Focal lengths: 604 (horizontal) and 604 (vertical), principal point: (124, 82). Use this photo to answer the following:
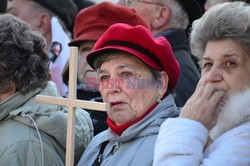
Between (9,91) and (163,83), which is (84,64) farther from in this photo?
(163,83)

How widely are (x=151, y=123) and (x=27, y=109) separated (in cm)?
75

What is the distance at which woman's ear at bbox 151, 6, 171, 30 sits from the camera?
497 cm

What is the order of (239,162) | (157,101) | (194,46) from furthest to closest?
(157,101), (194,46), (239,162)

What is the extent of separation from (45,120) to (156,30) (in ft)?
6.07

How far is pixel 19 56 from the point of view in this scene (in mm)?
3494

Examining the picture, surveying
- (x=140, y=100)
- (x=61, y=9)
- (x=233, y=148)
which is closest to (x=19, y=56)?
(x=140, y=100)

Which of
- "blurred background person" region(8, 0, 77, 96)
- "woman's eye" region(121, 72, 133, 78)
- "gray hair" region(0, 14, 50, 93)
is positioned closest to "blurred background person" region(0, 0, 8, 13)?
"blurred background person" region(8, 0, 77, 96)

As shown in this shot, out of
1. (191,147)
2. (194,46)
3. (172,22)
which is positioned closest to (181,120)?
(191,147)

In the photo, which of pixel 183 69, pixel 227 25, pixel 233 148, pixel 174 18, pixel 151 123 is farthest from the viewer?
pixel 174 18

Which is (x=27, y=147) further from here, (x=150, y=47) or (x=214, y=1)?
(x=214, y=1)

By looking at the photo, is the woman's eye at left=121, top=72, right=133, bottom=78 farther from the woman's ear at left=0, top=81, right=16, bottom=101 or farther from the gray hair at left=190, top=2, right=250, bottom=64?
the woman's ear at left=0, top=81, right=16, bottom=101

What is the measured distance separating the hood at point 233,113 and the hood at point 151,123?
0.45m

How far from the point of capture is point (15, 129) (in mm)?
3381

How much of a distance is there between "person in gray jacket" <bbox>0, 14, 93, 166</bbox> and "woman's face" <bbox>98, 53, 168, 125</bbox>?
41cm
